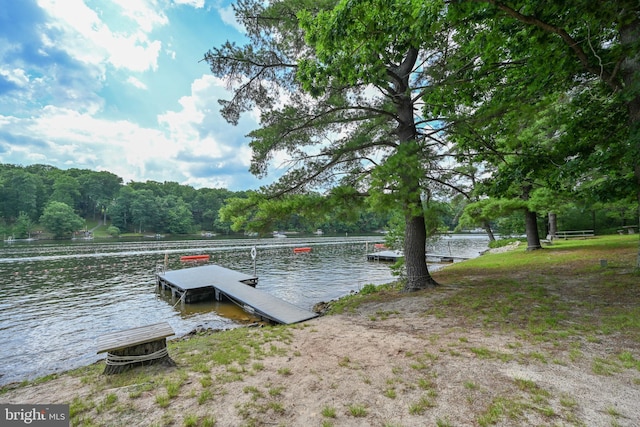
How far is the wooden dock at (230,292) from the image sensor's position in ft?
28.2

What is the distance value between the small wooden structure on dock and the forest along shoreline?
5.7 inches

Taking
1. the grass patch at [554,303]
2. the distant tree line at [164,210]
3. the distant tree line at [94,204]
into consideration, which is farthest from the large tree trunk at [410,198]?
the distant tree line at [94,204]

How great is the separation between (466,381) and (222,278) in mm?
13310

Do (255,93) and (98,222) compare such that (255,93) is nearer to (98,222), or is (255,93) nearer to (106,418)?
(106,418)

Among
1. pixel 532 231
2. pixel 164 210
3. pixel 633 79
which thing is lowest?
pixel 532 231

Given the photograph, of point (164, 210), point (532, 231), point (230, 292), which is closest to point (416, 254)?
point (230, 292)

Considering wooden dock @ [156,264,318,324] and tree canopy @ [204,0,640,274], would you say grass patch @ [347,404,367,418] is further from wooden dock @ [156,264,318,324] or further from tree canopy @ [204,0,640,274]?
wooden dock @ [156,264,318,324]

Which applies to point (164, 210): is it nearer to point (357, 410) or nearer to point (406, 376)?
point (406, 376)

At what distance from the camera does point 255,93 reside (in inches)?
297

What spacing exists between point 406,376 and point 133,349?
3630mm

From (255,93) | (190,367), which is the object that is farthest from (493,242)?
(190,367)

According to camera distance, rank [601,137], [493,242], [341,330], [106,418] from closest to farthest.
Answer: [106,418] < [341,330] < [601,137] < [493,242]

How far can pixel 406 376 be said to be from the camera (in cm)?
310

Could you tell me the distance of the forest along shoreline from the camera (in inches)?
95.6
